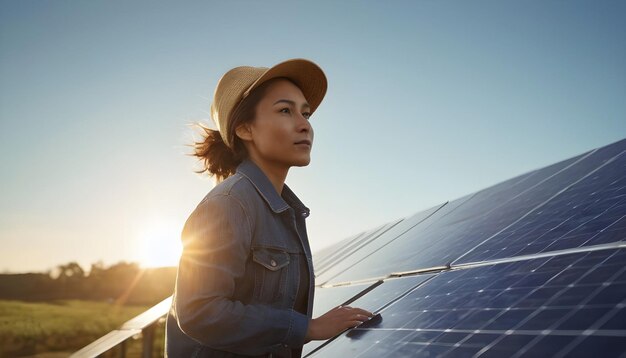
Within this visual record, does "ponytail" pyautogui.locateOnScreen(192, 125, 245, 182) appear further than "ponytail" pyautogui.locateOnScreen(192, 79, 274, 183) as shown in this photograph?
Yes

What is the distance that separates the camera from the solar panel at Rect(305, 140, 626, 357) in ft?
4.46

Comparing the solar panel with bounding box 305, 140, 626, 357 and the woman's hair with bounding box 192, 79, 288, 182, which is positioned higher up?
the woman's hair with bounding box 192, 79, 288, 182

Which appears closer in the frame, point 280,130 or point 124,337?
point 280,130

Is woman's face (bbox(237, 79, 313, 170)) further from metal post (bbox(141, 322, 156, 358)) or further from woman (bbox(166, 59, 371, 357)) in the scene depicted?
metal post (bbox(141, 322, 156, 358))

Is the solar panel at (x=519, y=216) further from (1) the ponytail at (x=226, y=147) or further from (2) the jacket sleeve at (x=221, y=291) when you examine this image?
(1) the ponytail at (x=226, y=147)

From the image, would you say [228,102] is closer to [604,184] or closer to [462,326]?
[462,326]

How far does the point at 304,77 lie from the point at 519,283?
5.72ft

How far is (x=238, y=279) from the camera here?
7.09 ft

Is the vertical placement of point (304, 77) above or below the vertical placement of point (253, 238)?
above

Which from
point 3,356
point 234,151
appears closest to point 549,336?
point 234,151

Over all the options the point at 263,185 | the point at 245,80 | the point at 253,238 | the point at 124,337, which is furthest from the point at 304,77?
the point at 124,337

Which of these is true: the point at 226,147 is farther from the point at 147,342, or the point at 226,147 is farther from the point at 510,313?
the point at 147,342

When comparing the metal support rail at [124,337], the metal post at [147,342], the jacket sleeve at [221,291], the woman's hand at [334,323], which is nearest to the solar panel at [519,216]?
the woman's hand at [334,323]

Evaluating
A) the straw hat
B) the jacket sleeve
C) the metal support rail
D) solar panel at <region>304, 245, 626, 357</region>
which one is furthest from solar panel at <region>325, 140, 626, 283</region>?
the metal support rail
